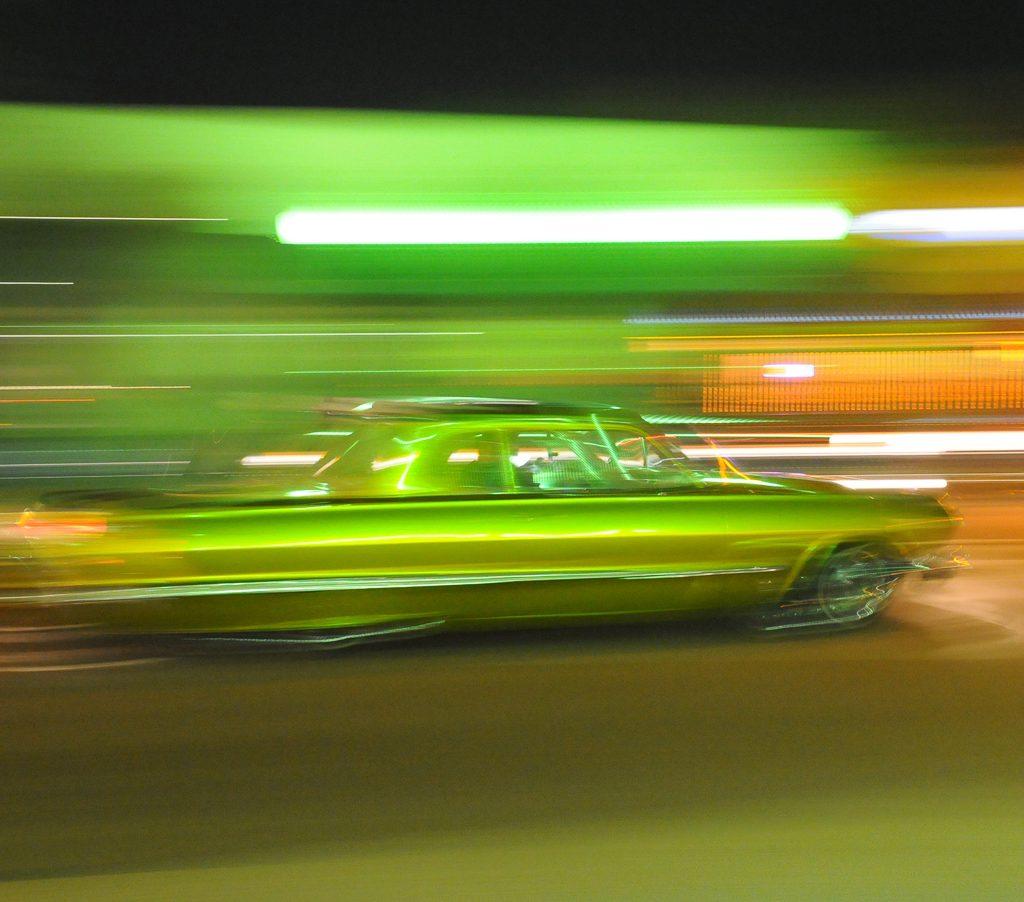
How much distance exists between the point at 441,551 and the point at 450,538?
74 millimetres

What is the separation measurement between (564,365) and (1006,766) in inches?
194

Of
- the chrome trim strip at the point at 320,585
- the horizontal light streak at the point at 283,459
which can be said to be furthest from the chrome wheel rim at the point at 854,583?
the horizontal light streak at the point at 283,459

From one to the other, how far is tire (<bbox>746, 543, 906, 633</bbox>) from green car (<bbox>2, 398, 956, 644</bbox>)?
11mm

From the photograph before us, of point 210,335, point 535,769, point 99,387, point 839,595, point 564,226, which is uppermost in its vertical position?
point 564,226

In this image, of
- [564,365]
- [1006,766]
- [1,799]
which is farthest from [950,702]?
[564,365]

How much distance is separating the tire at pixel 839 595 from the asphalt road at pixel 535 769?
0.12 m

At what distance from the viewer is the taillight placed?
4.59 meters

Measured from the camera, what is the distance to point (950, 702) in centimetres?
433

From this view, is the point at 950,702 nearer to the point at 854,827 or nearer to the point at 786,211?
the point at 854,827

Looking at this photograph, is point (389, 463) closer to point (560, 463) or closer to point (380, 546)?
point (380, 546)

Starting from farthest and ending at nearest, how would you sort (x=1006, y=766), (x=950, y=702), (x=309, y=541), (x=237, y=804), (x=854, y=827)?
(x=309, y=541) → (x=950, y=702) → (x=1006, y=766) → (x=237, y=804) → (x=854, y=827)

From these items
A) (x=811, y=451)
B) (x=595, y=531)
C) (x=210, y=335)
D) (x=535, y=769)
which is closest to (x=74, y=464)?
(x=210, y=335)

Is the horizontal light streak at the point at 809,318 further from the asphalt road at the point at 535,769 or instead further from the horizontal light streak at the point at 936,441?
the asphalt road at the point at 535,769

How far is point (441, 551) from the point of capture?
16.1ft
